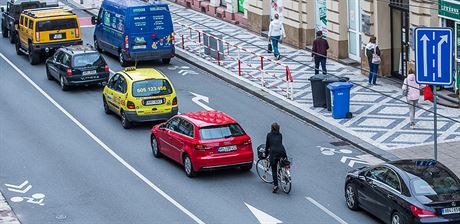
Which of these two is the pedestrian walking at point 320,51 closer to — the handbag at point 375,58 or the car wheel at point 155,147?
the handbag at point 375,58

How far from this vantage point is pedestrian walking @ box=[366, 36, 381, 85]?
127 feet

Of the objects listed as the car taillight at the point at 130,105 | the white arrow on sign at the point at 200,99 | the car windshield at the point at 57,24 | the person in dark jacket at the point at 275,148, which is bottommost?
the white arrow on sign at the point at 200,99

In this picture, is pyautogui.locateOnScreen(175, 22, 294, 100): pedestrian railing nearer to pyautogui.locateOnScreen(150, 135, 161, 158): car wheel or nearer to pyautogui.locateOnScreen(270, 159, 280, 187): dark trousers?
pyautogui.locateOnScreen(150, 135, 161, 158): car wheel

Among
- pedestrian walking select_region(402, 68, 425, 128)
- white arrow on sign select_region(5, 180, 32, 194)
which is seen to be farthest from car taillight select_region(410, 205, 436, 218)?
white arrow on sign select_region(5, 180, 32, 194)

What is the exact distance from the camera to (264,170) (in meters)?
28.7

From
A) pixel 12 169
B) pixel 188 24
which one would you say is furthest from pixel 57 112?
pixel 188 24

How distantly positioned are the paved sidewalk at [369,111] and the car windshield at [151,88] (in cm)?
470

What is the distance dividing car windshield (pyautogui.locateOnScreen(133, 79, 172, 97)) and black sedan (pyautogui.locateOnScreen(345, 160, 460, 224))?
10.0 metres

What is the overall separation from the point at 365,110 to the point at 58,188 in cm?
1141

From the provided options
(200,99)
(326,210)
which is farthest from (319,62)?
(326,210)

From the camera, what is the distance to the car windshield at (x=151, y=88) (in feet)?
111

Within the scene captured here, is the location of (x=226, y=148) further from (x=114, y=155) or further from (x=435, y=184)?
(x=435, y=184)

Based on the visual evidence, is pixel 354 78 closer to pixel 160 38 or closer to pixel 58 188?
pixel 160 38

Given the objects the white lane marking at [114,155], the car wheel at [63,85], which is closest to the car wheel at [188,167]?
the white lane marking at [114,155]
